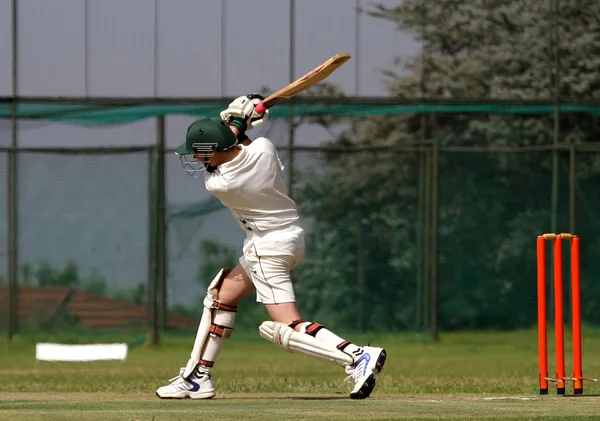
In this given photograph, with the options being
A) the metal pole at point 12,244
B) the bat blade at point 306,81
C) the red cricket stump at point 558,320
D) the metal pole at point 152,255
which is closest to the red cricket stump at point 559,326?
the red cricket stump at point 558,320

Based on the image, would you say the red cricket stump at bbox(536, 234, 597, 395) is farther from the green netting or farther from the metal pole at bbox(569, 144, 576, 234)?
the green netting

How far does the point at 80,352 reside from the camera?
15.8m

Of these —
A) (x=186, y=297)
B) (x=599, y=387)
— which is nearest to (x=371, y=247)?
(x=186, y=297)

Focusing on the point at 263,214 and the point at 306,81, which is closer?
the point at 263,214

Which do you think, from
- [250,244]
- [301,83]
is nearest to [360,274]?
[301,83]

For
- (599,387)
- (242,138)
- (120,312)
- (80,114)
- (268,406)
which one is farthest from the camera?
(80,114)

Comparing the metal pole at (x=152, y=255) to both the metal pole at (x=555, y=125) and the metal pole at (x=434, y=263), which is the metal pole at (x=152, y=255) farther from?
the metal pole at (x=555, y=125)

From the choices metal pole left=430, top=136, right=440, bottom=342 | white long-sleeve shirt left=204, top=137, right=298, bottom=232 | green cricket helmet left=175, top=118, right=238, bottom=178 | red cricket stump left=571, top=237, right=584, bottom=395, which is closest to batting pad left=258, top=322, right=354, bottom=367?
white long-sleeve shirt left=204, top=137, right=298, bottom=232

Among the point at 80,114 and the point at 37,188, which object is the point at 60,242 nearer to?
the point at 37,188

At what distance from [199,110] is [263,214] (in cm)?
879

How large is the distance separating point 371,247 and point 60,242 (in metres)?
3.35

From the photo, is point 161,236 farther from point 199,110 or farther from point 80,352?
point 199,110

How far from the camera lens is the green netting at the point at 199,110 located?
17500 mm

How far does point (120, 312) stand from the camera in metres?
16.3
